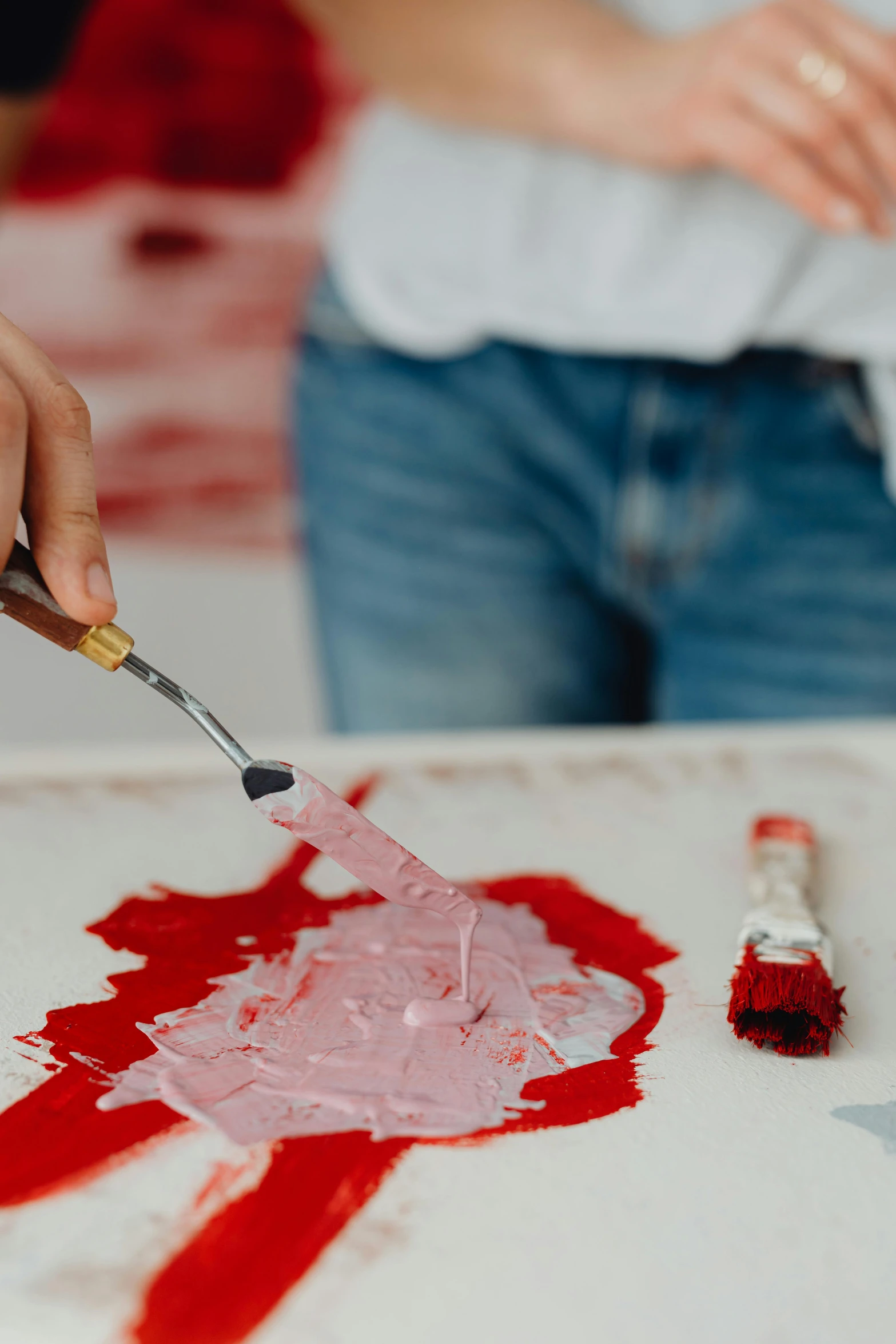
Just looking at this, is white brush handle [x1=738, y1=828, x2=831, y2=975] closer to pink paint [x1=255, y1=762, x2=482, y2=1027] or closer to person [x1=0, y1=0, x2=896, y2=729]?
pink paint [x1=255, y1=762, x2=482, y2=1027]

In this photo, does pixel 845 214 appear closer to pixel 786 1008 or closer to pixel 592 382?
pixel 592 382

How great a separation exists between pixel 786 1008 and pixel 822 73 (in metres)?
0.55

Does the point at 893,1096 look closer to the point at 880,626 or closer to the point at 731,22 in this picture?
the point at 880,626

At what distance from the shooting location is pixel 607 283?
0.87 metres

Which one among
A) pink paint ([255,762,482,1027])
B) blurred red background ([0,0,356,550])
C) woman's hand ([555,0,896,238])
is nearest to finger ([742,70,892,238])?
woman's hand ([555,0,896,238])

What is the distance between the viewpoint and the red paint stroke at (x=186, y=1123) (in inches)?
17.3

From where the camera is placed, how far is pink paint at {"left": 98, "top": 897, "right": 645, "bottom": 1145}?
53 cm

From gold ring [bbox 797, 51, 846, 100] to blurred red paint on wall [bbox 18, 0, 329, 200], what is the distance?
951 millimetres

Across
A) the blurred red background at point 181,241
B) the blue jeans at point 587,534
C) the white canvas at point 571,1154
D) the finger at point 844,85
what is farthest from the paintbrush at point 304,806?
the blurred red background at point 181,241

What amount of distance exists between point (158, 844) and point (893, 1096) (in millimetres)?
453

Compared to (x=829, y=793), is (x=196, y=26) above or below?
above

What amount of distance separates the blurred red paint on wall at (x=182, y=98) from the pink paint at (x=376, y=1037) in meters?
1.19

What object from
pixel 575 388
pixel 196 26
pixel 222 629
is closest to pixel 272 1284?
pixel 575 388

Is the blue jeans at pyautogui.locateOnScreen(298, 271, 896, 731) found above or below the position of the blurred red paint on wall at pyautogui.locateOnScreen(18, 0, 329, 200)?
below
